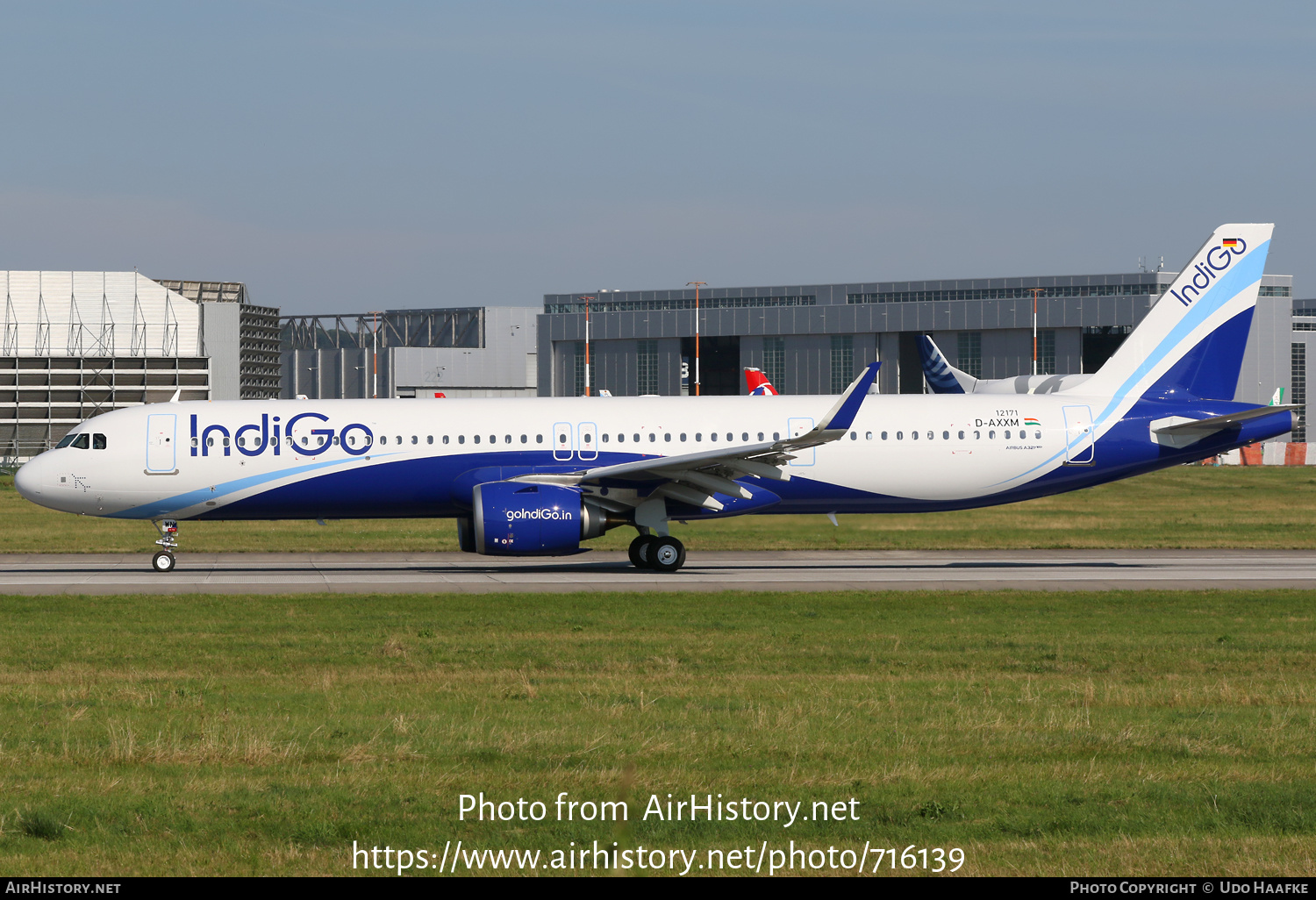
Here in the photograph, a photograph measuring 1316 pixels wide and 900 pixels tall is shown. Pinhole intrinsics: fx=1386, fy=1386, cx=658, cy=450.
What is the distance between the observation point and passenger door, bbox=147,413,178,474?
30062 mm

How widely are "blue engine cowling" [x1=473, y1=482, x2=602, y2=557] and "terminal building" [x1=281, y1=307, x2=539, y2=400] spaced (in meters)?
92.3

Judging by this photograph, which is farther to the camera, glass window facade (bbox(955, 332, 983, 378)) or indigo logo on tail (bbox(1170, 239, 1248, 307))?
glass window facade (bbox(955, 332, 983, 378))

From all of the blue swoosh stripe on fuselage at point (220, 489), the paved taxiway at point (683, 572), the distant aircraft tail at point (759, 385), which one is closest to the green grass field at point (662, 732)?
the paved taxiway at point (683, 572)

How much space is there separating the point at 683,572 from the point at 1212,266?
1446 cm

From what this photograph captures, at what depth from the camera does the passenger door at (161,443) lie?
3006cm

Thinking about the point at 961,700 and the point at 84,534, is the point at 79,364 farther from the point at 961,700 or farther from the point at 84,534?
the point at 961,700

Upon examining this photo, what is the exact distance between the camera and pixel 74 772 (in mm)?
10516

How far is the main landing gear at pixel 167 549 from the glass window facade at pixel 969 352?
7291 centimetres

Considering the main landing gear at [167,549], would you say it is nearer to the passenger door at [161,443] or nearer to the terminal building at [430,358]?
the passenger door at [161,443]

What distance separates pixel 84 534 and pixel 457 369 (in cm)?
8404

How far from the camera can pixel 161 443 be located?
1188 inches

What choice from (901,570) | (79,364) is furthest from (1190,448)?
(79,364)

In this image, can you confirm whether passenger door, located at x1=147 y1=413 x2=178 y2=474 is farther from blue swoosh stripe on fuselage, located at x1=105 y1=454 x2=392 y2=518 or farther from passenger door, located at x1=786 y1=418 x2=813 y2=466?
passenger door, located at x1=786 y1=418 x2=813 y2=466

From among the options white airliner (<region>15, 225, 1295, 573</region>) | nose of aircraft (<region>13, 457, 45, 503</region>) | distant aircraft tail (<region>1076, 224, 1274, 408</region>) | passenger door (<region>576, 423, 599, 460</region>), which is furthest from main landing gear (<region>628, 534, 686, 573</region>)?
nose of aircraft (<region>13, 457, 45, 503</region>)
